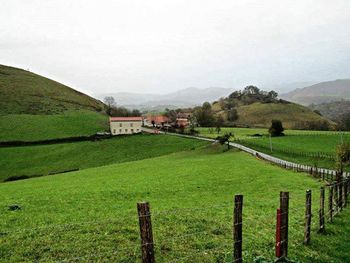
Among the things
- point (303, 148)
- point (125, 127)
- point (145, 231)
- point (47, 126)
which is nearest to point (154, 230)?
point (145, 231)

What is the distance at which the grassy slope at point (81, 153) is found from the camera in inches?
3221

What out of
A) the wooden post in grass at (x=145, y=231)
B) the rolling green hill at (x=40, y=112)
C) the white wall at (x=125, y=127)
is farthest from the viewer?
the white wall at (x=125, y=127)

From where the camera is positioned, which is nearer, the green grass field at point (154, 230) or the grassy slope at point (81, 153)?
the green grass field at point (154, 230)

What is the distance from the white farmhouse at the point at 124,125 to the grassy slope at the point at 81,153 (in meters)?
23.1

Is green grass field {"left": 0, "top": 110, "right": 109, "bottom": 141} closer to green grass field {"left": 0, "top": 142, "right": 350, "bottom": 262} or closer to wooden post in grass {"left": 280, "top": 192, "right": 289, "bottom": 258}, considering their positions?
green grass field {"left": 0, "top": 142, "right": 350, "bottom": 262}

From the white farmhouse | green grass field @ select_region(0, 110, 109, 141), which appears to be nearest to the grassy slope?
green grass field @ select_region(0, 110, 109, 141)

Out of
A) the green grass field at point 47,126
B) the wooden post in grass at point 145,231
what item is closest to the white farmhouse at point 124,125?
the green grass field at point 47,126

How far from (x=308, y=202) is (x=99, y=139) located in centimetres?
10640

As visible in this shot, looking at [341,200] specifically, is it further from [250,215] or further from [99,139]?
[99,139]

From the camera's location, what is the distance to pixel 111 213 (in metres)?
21.1

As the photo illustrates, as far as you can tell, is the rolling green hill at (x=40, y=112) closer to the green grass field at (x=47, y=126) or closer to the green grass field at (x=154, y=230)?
the green grass field at (x=47, y=126)

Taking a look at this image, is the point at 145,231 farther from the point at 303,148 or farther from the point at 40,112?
the point at 40,112

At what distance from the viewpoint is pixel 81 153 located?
9481cm

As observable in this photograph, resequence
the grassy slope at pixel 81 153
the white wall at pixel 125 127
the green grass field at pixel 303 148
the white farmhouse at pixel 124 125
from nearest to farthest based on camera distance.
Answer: the green grass field at pixel 303 148 < the grassy slope at pixel 81 153 < the white wall at pixel 125 127 < the white farmhouse at pixel 124 125
